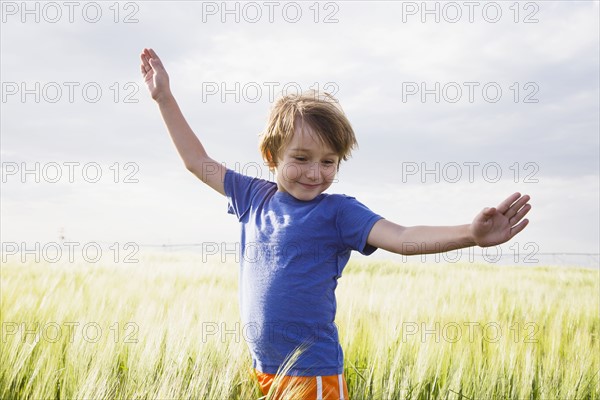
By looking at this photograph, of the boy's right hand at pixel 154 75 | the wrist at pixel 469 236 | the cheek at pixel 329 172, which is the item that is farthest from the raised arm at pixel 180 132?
the wrist at pixel 469 236

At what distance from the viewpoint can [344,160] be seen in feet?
6.24

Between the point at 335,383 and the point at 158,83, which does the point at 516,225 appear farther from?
the point at 158,83

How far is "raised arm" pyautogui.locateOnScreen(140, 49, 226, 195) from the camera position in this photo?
2107mm

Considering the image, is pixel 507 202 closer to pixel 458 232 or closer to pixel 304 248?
pixel 458 232

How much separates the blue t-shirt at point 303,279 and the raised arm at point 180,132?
38 centimetres

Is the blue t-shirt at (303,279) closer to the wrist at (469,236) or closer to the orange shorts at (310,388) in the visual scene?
the orange shorts at (310,388)

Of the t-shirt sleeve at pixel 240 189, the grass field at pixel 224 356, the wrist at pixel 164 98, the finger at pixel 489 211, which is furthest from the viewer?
the wrist at pixel 164 98

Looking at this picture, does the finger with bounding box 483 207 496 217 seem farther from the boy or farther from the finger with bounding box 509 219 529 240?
the boy

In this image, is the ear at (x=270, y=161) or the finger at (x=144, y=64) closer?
the ear at (x=270, y=161)

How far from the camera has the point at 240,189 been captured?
80.7 inches

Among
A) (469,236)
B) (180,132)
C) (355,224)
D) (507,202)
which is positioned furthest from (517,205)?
(180,132)

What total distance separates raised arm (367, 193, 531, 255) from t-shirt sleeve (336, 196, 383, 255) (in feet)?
0.07

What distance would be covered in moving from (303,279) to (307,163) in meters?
0.35

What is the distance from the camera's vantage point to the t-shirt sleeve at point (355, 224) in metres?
1.67
